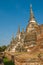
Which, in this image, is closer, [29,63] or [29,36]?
[29,63]

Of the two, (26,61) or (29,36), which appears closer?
(26,61)

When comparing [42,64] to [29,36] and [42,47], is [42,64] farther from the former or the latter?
[29,36]

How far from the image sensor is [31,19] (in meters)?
35.2

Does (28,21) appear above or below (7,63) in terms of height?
above

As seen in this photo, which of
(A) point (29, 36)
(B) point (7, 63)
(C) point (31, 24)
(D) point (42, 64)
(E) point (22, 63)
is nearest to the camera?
(D) point (42, 64)

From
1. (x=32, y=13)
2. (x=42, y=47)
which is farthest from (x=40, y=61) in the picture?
(x=32, y=13)

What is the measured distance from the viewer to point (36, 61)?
14.0 metres

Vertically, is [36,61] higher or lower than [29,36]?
lower

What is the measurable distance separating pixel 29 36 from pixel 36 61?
11990 mm

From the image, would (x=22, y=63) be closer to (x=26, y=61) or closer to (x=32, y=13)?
(x=26, y=61)

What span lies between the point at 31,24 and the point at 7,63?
39.2 ft

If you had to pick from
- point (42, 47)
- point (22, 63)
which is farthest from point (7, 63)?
point (22, 63)

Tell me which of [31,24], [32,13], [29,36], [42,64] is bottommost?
[42,64]

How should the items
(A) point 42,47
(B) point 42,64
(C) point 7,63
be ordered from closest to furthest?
(B) point 42,64 → (A) point 42,47 → (C) point 7,63
